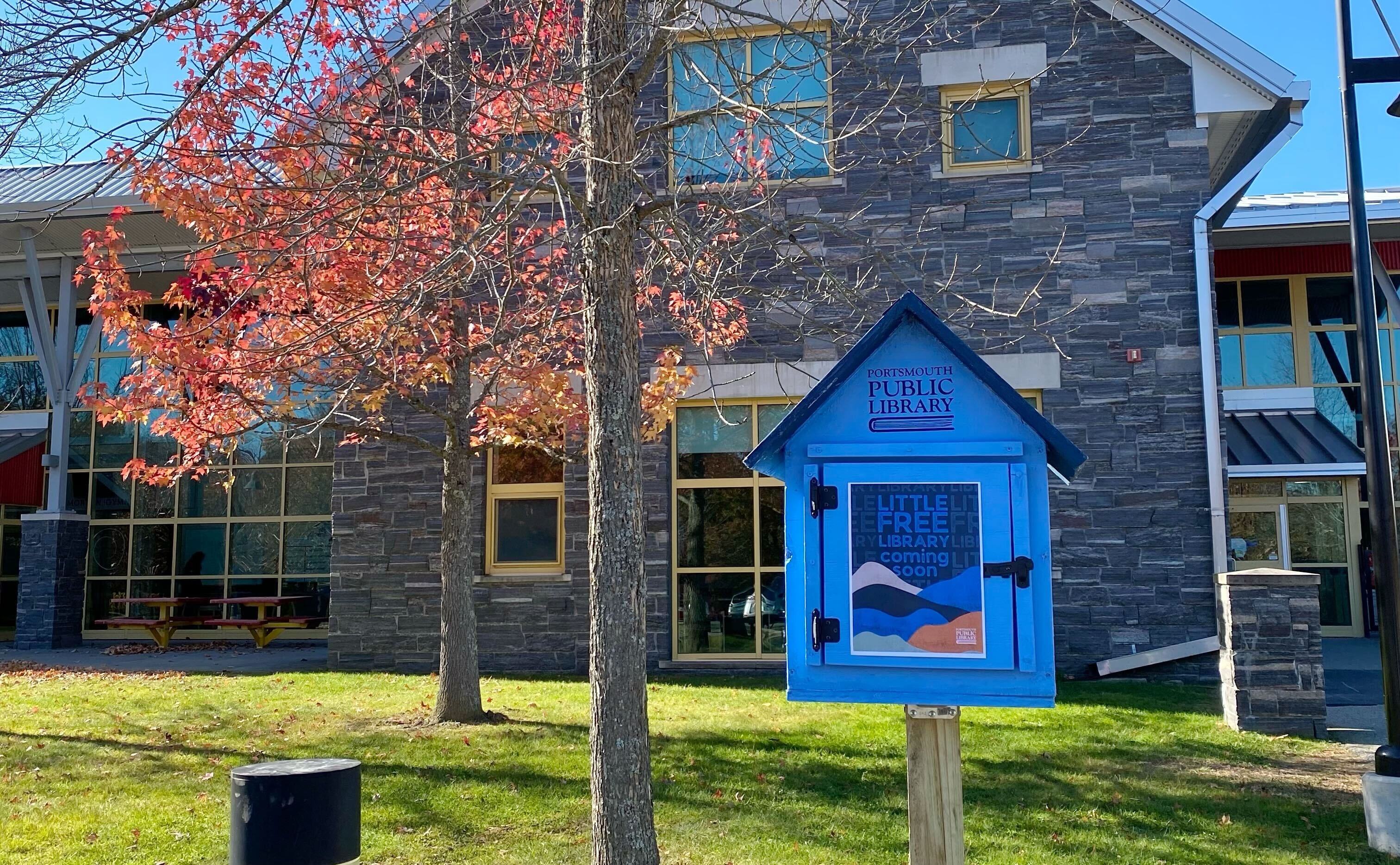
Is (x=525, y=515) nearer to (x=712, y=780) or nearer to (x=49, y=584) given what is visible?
(x=712, y=780)

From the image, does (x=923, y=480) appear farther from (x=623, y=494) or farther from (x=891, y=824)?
(x=891, y=824)

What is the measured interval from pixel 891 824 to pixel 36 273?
1592 cm

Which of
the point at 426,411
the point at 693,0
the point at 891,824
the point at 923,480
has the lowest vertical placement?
the point at 891,824

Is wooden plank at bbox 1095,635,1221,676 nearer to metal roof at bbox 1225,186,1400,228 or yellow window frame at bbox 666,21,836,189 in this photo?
yellow window frame at bbox 666,21,836,189

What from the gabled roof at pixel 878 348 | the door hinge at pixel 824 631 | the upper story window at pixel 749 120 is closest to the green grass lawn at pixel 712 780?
the door hinge at pixel 824 631

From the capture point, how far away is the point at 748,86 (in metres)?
5.23

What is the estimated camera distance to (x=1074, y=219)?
1170cm

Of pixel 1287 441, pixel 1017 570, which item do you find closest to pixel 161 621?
pixel 1017 570

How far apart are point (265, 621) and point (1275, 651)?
46.3 feet

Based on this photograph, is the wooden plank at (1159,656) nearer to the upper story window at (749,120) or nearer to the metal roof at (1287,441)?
the upper story window at (749,120)

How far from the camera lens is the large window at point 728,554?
12.1 meters

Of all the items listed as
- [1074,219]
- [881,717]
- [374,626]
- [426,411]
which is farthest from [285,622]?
[1074,219]

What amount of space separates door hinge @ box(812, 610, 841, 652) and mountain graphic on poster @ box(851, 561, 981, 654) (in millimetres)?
48

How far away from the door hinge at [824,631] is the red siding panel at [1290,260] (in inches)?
682
